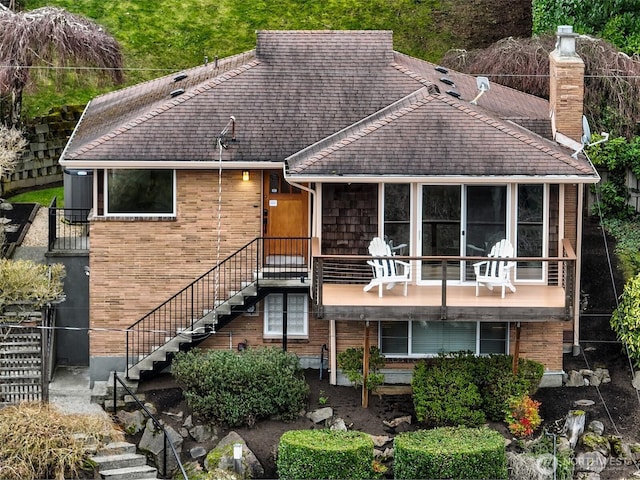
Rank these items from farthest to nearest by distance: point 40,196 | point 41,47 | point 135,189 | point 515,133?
1. point 40,196
2. point 41,47
3. point 135,189
4. point 515,133

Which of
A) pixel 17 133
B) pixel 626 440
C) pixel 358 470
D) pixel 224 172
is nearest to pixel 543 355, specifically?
pixel 626 440

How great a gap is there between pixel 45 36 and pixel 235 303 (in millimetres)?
11482

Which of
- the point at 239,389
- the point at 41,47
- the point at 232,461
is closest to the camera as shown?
the point at 232,461

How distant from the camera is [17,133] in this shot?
39.0 meters

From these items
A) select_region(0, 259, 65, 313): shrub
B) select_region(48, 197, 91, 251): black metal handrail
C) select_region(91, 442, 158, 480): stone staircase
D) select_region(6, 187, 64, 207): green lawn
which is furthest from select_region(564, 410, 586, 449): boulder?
select_region(6, 187, 64, 207): green lawn

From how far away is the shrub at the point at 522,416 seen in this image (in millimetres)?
32344

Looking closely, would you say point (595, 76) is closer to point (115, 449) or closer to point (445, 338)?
point (445, 338)

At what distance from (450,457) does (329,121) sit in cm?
808

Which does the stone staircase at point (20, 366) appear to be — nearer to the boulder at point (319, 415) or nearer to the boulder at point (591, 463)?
the boulder at point (319, 415)

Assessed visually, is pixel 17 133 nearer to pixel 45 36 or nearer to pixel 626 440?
pixel 45 36

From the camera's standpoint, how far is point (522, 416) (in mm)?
32531

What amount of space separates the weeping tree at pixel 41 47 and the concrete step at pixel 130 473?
14.0 metres

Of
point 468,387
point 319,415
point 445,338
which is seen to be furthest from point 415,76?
point 319,415

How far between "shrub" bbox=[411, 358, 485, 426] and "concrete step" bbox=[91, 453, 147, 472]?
5517mm
